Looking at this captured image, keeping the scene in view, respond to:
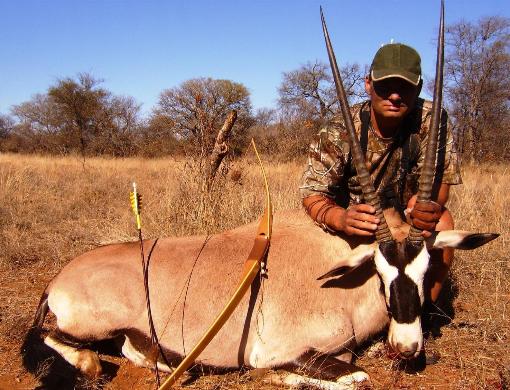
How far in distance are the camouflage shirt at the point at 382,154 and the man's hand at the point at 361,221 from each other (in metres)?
0.63

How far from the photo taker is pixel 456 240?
2949 mm

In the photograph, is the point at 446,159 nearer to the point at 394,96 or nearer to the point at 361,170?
the point at 394,96

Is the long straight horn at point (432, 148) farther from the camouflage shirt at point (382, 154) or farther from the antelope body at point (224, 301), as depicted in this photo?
the camouflage shirt at point (382, 154)

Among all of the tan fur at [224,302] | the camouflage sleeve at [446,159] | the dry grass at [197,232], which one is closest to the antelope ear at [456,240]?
the tan fur at [224,302]

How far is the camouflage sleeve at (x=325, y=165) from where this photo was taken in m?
3.66

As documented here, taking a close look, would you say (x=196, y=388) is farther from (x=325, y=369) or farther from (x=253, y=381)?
(x=325, y=369)

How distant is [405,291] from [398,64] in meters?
1.51

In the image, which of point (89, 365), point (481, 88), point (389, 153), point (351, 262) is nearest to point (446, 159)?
point (389, 153)

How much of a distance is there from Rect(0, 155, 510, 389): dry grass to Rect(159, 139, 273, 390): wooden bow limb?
1.48 feet

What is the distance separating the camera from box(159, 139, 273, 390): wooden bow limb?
8.61ft

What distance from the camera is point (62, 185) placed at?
10.9 meters

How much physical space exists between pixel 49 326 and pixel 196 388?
1.53 meters

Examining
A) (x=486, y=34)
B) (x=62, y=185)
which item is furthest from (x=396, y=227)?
(x=486, y=34)

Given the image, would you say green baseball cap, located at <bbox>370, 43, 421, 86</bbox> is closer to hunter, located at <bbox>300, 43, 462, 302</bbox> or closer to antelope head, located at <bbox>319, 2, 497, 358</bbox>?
hunter, located at <bbox>300, 43, 462, 302</bbox>
